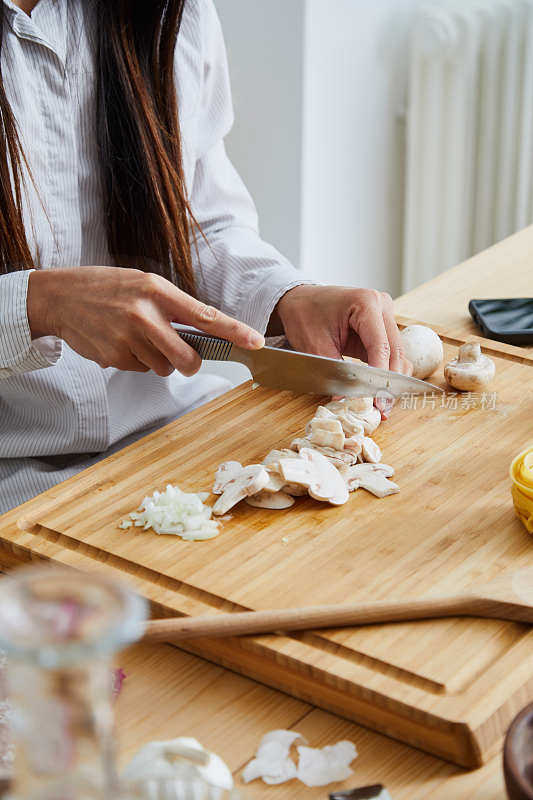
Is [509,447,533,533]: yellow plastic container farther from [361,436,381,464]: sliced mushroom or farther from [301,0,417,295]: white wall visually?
[301,0,417,295]: white wall

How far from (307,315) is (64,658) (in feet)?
3.12

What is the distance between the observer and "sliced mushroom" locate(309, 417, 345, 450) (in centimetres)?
105

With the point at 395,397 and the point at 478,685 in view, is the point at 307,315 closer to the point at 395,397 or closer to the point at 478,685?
the point at 395,397

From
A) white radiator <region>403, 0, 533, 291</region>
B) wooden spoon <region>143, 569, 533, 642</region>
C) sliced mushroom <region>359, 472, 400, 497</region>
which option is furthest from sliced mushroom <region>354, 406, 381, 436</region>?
white radiator <region>403, 0, 533, 291</region>

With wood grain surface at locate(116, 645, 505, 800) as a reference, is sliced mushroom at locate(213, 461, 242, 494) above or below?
above

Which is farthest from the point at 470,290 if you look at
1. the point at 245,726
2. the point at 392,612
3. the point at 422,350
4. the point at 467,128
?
the point at 467,128

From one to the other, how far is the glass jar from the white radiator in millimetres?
2612

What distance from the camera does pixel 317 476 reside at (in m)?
0.98

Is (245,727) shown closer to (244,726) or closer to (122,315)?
(244,726)

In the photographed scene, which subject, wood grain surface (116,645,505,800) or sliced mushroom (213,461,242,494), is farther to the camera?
sliced mushroom (213,461,242,494)

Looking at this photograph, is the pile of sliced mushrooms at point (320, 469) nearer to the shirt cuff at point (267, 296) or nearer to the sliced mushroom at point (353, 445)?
the sliced mushroom at point (353, 445)

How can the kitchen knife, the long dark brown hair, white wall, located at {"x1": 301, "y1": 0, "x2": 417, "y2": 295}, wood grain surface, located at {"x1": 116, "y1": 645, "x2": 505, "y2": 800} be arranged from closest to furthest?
wood grain surface, located at {"x1": 116, "y1": 645, "x2": 505, "y2": 800}
the kitchen knife
the long dark brown hair
white wall, located at {"x1": 301, "y1": 0, "x2": 417, "y2": 295}

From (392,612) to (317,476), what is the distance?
0.24 meters

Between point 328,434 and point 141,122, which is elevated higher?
point 141,122
